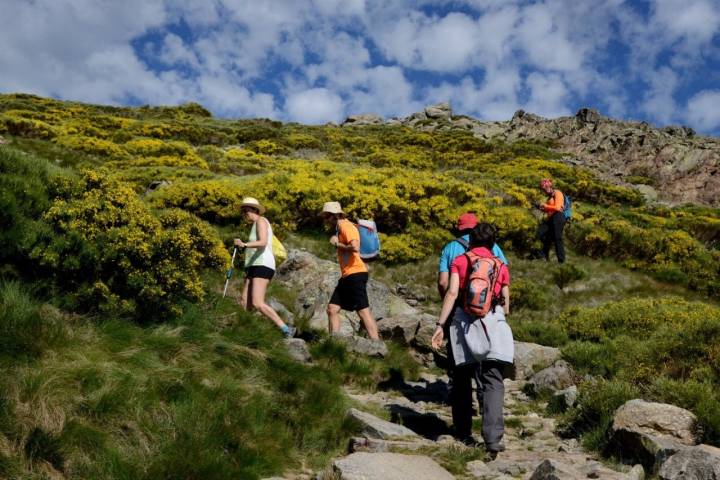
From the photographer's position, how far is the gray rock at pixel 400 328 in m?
8.08

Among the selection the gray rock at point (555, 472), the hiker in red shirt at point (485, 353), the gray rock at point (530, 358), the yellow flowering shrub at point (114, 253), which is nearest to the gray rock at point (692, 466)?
the gray rock at point (555, 472)

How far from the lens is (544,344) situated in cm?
869

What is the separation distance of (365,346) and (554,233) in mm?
7196

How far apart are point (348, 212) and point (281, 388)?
8781 millimetres

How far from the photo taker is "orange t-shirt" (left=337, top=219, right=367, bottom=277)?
23.0 feet

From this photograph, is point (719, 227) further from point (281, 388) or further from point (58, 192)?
point (58, 192)

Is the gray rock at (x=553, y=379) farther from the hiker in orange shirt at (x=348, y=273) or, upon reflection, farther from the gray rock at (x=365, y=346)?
the hiker in orange shirt at (x=348, y=273)

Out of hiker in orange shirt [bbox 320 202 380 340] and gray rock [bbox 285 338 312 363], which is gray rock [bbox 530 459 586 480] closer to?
gray rock [bbox 285 338 312 363]

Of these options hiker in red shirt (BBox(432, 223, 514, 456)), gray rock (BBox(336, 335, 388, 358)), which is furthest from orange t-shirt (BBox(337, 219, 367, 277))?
hiker in red shirt (BBox(432, 223, 514, 456))

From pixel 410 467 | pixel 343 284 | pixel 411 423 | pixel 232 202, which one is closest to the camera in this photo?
pixel 410 467

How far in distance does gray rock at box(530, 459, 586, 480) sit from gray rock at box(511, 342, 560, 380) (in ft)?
12.6

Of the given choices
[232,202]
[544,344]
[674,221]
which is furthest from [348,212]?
[674,221]

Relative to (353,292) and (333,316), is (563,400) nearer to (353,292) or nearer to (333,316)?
(353,292)

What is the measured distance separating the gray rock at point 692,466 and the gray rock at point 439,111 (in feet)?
219
